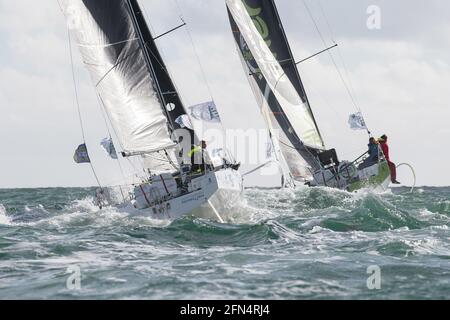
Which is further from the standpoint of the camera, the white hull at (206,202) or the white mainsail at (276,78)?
the white mainsail at (276,78)

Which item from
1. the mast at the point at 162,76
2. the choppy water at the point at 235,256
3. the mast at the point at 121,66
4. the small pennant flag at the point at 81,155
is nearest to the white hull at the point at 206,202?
the choppy water at the point at 235,256

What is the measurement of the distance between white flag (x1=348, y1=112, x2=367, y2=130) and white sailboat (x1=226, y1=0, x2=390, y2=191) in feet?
6.45

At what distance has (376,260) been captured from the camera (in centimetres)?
1337

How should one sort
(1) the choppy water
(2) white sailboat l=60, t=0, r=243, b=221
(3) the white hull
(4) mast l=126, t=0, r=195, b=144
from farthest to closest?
(4) mast l=126, t=0, r=195, b=144
(2) white sailboat l=60, t=0, r=243, b=221
(3) the white hull
(1) the choppy water

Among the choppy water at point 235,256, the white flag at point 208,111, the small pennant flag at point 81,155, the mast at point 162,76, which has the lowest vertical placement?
the choppy water at point 235,256

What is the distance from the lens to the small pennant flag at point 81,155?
2269 cm

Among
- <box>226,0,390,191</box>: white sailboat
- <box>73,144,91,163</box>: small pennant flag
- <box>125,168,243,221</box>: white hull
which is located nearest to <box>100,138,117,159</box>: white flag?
<box>73,144,91,163</box>: small pennant flag

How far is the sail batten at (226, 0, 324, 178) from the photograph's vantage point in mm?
31875

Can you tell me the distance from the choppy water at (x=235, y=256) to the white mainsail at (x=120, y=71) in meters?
2.57

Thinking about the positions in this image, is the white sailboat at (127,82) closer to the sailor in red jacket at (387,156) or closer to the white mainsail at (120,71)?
the white mainsail at (120,71)

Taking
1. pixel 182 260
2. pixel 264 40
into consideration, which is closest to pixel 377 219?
pixel 182 260

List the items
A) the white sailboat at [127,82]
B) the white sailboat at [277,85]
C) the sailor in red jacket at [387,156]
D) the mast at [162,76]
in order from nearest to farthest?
the white sailboat at [127,82] → the mast at [162,76] → the sailor in red jacket at [387,156] → the white sailboat at [277,85]

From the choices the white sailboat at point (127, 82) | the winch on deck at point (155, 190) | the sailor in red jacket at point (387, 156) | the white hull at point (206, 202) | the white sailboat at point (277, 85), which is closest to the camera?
the white hull at point (206, 202)

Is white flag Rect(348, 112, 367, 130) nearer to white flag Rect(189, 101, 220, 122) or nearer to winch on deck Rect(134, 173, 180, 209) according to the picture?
white flag Rect(189, 101, 220, 122)
